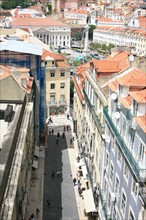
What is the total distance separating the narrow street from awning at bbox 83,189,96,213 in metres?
1.58

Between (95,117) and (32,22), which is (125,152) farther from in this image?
(32,22)

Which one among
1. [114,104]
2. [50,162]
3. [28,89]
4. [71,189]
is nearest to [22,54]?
[28,89]

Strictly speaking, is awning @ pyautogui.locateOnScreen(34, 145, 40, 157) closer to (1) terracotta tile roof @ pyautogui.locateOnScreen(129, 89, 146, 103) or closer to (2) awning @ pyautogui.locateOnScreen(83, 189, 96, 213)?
(2) awning @ pyautogui.locateOnScreen(83, 189, 96, 213)

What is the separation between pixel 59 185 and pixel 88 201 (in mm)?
6558

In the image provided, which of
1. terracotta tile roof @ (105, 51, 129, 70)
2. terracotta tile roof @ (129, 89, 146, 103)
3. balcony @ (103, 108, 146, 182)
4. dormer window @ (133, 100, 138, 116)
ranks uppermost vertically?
terracotta tile roof @ (129, 89, 146, 103)

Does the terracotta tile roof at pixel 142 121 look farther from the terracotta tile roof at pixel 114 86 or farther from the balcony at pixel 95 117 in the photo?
the balcony at pixel 95 117

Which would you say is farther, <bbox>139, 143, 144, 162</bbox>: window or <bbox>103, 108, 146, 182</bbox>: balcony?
<bbox>139, 143, 144, 162</bbox>: window

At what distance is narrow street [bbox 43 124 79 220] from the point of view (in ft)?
128

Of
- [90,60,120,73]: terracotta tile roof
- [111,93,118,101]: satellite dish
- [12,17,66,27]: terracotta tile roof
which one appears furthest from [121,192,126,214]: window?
[12,17,66,27]: terracotta tile roof

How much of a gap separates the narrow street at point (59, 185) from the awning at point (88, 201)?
1585mm

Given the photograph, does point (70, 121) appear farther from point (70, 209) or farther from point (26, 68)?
point (70, 209)

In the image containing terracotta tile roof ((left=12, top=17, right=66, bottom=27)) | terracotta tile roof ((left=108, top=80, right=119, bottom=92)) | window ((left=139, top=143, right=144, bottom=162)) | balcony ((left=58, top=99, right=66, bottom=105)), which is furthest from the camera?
terracotta tile roof ((left=12, top=17, right=66, bottom=27))

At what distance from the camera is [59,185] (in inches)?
1754

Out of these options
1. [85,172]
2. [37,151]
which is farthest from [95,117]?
[37,151]
